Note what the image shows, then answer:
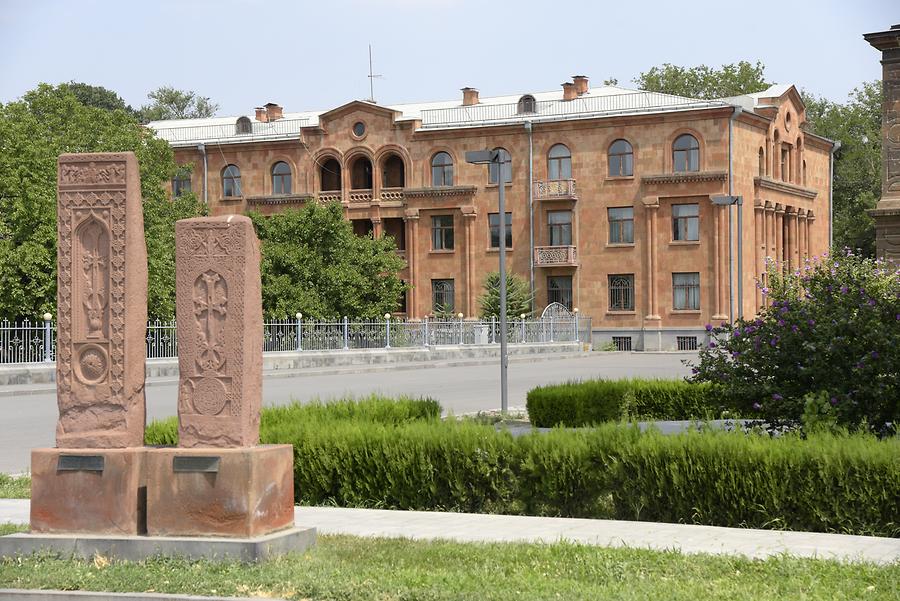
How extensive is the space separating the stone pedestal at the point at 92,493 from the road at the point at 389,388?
5615 millimetres

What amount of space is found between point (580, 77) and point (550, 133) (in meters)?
3.88

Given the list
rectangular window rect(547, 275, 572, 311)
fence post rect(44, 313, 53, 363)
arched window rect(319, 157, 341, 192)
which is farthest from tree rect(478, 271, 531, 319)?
fence post rect(44, 313, 53, 363)

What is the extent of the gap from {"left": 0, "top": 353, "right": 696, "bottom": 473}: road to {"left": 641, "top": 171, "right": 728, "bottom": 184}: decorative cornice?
1178 centimetres

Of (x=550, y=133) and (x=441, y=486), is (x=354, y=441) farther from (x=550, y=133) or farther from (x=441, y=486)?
(x=550, y=133)

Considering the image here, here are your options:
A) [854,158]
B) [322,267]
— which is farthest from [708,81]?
[322,267]

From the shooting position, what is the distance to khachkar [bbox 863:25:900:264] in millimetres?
17344

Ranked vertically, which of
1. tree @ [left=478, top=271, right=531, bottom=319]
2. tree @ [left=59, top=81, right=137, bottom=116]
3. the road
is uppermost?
tree @ [left=59, top=81, right=137, bottom=116]

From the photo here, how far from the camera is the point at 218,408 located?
347 inches

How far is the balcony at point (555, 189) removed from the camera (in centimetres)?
6075

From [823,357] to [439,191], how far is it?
5033 centimetres

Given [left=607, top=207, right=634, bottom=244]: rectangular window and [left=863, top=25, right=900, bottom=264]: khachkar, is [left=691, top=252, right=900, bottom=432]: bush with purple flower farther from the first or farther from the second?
[left=607, top=207, right=634, bottom=244]: rectangular window

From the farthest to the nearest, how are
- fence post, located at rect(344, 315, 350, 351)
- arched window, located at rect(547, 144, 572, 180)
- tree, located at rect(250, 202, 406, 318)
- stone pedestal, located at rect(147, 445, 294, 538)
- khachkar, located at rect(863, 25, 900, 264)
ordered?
1. arched window, located at rect(547, 144, 572, 180)
2. tree, located at rect(250, 202, 406, 318)
3. fence post, located at rect(344, 315, 350, 351)
4. khachkar, located at rect(863, 25, 900, 264)
5. stone pedestal, located at rect(147, 445, 294, 538)

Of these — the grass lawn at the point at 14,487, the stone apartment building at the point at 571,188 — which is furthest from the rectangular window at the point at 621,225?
the grass lawn at the point at 14,487

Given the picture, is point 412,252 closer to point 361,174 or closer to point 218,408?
point 361,174
